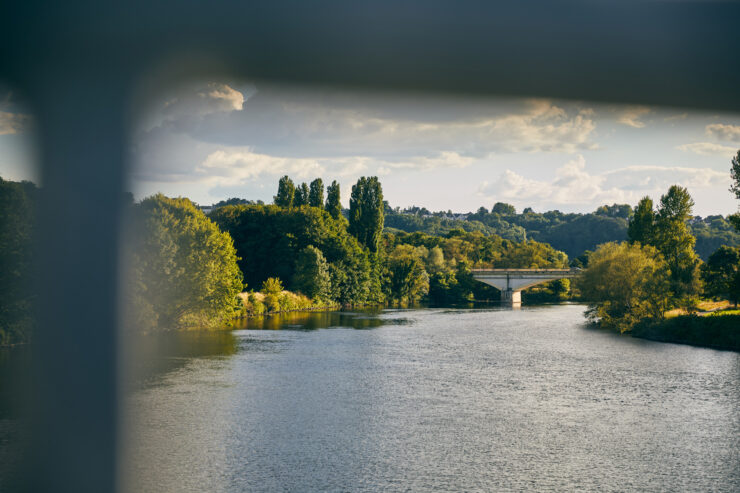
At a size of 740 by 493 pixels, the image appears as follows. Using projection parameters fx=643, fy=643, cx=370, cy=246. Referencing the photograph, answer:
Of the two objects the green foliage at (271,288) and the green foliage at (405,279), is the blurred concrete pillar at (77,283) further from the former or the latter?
the green foliage at (405,279)

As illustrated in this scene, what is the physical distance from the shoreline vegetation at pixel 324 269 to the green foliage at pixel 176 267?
0.04 meters

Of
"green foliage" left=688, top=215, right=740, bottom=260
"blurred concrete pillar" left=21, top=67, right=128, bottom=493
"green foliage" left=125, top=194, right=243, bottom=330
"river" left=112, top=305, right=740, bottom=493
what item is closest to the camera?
"river" left=112, top=305, right=740, bottom=493

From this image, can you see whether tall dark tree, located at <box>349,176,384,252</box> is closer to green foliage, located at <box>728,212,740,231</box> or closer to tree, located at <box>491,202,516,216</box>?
green foliage, located at <box>728,212,740,231</box>

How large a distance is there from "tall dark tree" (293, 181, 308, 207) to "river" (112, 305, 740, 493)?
2240 centimetres

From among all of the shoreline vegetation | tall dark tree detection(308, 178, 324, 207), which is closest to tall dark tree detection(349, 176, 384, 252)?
the shoreline vegetation

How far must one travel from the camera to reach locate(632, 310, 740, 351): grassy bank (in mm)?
17266

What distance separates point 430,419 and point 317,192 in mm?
30088

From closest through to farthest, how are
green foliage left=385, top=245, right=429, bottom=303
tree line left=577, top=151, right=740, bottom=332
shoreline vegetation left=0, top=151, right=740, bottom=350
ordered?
shoreline vegetation left=0, top=151, right=740, bottom=350 → tree line left=577, top=151, right=740, bottom=332 → green foliage left=385, top=245, right=429, bottom=303

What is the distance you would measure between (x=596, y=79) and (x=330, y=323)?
18588 millimetres

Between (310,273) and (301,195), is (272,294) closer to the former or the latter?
(310,273)

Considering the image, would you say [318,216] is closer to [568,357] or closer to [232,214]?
[232,214]

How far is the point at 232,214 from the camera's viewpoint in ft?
111

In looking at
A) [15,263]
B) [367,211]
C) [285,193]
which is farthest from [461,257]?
[15,263]

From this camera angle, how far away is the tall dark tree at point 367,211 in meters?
37.9
